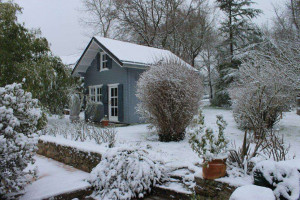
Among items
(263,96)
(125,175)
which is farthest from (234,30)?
(125,175)

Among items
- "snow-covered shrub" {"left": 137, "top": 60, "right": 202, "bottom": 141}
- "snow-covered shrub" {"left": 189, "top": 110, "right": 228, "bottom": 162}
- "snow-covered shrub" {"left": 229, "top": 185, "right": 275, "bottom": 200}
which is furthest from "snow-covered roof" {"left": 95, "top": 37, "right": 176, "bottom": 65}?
"snow-covered shrub" {"left": 229, "top": 185, "right": 275, "bottom": 200}

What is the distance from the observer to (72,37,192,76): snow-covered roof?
38.6ft

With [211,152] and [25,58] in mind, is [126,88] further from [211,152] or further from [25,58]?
[211,152]

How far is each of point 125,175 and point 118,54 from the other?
884 cm

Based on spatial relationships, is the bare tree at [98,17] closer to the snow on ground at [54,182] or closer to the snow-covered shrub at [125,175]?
the snow on ground at [54,182]

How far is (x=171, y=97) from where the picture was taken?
705 cm

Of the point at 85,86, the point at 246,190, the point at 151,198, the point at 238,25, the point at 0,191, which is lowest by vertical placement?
the point at 151,198

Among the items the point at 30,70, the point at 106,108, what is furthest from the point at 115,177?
the point at 106,108

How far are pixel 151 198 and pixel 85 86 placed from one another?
484 inches

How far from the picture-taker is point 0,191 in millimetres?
→ 3471

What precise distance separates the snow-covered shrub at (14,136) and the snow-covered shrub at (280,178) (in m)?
3.20

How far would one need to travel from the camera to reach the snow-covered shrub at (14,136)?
341 cm

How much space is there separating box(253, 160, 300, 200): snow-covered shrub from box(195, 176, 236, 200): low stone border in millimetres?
410

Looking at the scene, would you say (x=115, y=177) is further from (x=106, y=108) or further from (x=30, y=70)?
(x=106, y=108)
